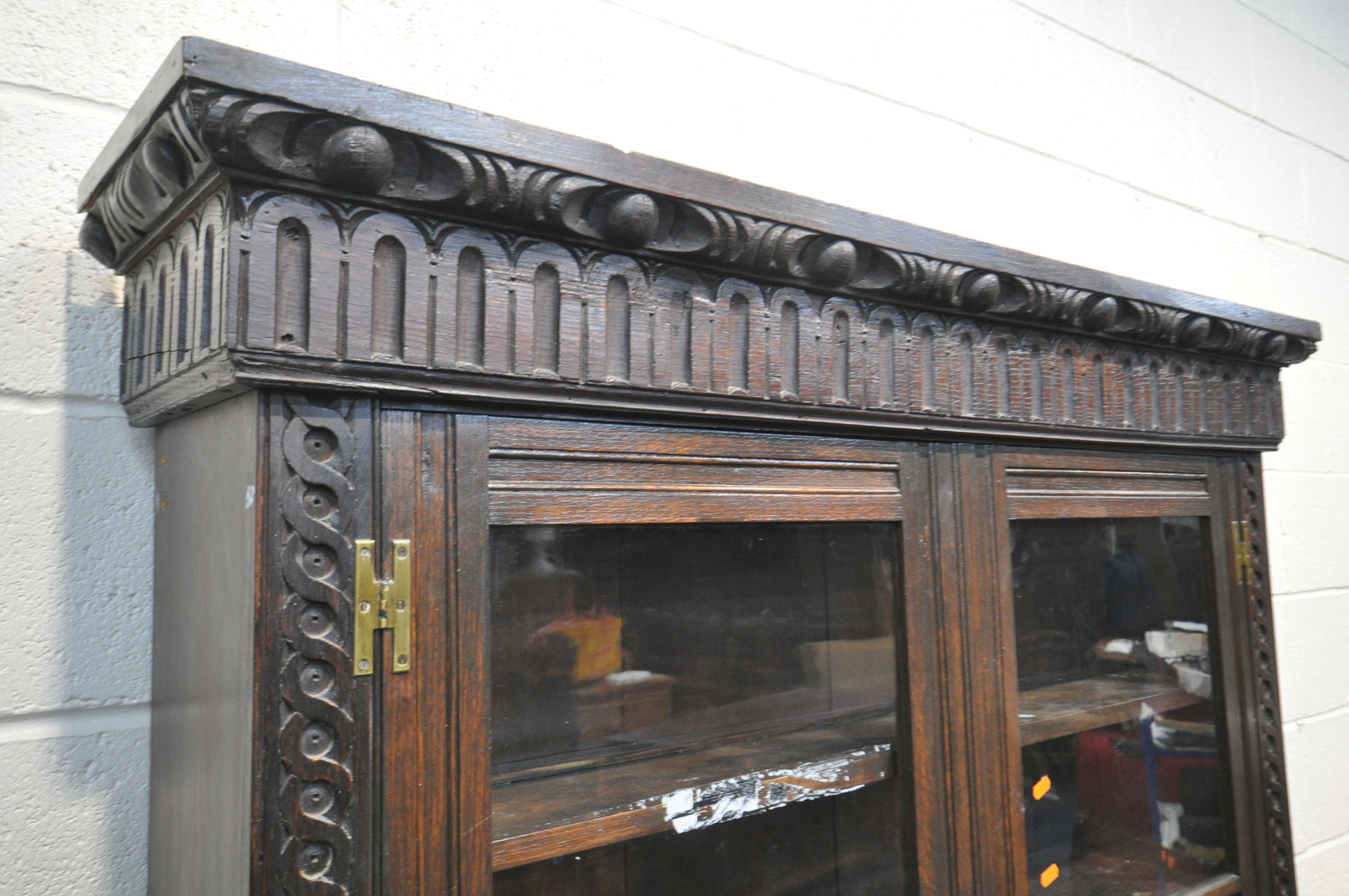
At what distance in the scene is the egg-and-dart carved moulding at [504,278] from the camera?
46cm

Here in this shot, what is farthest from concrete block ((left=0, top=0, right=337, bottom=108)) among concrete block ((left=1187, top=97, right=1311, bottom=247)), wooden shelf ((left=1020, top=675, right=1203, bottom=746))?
concrete block ((left=1187, top=97, right=1311, bottom=247))

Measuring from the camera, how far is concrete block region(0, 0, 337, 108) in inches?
26.3

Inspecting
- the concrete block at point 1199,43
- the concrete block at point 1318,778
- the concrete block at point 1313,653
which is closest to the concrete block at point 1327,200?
the concrete block at point 1199,43

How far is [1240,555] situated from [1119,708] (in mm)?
259

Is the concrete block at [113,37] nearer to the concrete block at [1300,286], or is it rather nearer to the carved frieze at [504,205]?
the carved frieze at [504,205]

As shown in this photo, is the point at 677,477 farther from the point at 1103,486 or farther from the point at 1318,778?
the point at 1318,778

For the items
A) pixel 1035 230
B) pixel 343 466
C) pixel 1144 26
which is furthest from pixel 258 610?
pixel 1144 26

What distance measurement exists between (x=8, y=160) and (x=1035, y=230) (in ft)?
4.24

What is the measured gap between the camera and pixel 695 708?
689 millimetres

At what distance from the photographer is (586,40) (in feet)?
3.14

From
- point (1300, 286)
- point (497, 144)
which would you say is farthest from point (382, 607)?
point (1300, 286)

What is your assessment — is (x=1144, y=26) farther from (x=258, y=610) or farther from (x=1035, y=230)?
(x=258, y=610)

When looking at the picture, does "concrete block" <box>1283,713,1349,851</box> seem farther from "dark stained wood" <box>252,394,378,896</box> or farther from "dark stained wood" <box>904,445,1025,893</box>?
"dark stained wood" <box>252,394,378,896</box>

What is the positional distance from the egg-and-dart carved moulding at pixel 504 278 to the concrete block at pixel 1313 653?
1101 mm
